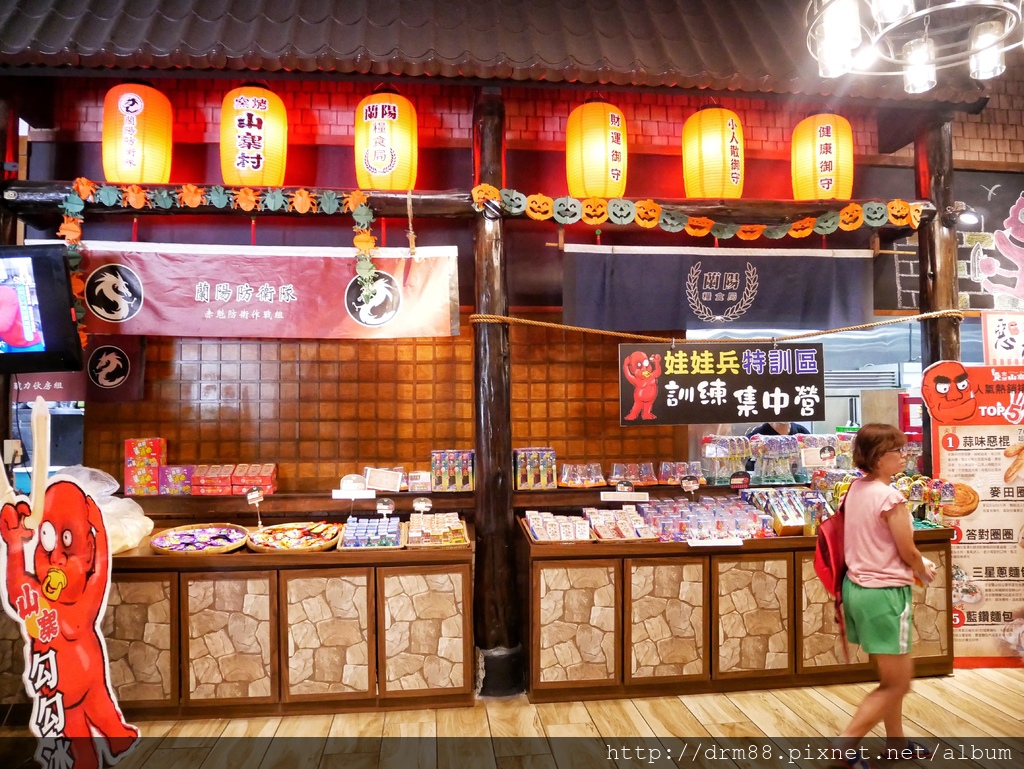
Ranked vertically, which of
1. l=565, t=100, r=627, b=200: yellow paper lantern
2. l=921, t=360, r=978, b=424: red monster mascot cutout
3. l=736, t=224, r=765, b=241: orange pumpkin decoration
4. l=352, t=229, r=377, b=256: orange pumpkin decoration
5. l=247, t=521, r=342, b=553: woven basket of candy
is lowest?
l=247, t=521, r=342, b=553: woven basket of candy

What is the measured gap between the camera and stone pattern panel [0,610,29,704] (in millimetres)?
4578

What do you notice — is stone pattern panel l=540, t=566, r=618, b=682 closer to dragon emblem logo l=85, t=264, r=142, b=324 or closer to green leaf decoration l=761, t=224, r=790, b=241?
green leaf decoration l=761, t=224, r=790, b=241

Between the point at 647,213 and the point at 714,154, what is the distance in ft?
2.43

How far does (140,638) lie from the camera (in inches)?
182

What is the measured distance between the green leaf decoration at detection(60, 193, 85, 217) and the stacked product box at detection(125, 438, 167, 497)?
6.75 feet

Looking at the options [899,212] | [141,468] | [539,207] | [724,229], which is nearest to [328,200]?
[539,207]

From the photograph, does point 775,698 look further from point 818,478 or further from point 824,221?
point 824,221

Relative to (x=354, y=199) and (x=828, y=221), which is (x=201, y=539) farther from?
(x=828, y=221)

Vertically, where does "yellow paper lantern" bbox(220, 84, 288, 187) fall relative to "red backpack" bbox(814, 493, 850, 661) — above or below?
above

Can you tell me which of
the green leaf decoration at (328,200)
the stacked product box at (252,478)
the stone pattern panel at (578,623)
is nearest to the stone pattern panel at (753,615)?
the stone pattern panel at (578,623)

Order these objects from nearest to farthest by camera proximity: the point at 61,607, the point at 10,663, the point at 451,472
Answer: the point at 61,607 → the point at 10,663 → the point at 451,472

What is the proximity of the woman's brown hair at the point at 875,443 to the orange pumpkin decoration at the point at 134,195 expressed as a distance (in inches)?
209

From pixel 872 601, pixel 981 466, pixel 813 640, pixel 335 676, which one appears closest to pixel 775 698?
pixel 813 640

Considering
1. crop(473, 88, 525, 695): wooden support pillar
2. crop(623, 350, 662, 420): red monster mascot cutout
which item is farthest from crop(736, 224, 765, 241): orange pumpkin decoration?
crop(473, 88, 525, 695): wooden support pillar
